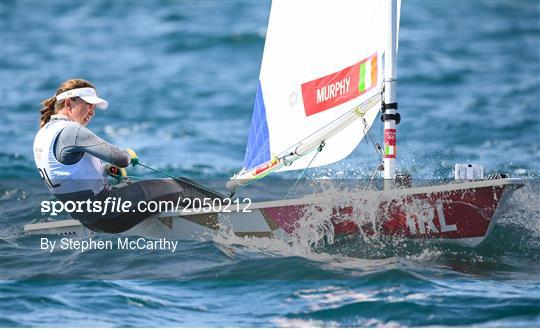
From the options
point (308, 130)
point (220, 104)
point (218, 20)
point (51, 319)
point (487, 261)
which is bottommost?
point (51, 319)

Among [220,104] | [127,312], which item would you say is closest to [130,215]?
[127,312]

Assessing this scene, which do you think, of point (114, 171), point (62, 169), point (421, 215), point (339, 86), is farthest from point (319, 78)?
point (62, 169)

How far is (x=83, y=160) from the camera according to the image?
6.74 metres

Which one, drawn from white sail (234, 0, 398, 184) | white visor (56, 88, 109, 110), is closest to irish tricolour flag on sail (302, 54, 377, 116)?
white sail (234, 0, 398, 184)

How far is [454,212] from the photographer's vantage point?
6609mm

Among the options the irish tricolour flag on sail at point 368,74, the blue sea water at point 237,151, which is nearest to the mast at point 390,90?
the irish tricolour flag on sail at point 368,74

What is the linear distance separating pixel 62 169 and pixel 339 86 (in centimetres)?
199

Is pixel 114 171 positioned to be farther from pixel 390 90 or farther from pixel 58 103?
pixel 390 90

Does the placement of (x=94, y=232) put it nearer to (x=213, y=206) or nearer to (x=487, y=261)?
(x=213, y=206)

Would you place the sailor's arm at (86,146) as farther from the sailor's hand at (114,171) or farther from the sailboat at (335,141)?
the sailboat at (335,141)

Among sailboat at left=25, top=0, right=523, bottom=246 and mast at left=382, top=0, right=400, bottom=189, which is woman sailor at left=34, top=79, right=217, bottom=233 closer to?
sailboat at left=25, top=0, right=523, bottom=246

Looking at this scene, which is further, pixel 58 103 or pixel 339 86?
pixel 339 86

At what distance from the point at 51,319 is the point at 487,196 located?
281cm

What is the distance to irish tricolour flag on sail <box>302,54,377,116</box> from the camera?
23.0 ft
